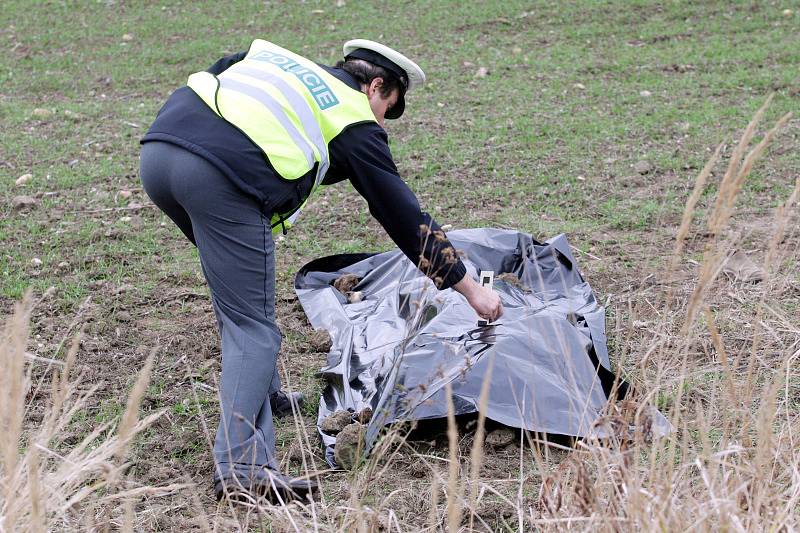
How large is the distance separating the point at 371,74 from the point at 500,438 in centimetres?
135

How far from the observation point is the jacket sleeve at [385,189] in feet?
9.75

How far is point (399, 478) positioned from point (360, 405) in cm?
52

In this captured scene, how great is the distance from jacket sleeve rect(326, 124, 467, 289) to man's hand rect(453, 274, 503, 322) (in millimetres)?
73

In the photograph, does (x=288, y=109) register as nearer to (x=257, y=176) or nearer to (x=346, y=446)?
(x=257, y=176)

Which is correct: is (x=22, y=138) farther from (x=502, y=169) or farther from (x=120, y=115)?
(x=502, y=169)

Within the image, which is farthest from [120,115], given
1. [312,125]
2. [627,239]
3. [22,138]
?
[312,125]

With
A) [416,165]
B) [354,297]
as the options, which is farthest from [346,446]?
[416,165]

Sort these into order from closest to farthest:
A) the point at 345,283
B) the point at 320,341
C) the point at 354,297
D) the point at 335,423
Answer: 1. the point at 335,423
2. the point at 320,341
3. the point at 354,297
4. the point at 345,283

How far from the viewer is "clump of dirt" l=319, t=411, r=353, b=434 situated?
3324 mm

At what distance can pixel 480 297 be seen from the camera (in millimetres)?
3211

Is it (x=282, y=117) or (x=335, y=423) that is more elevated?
(x=282, y=117)

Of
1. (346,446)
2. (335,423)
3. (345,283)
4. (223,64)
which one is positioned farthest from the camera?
(345,283)

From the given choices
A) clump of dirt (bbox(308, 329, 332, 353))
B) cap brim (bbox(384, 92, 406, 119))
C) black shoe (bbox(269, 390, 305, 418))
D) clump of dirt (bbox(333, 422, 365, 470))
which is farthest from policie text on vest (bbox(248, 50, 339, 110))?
clump of dirt (bbox(308, 329, 332, 353))

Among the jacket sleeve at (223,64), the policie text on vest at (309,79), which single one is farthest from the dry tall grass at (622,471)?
the jacket sleeve at (223,64)
